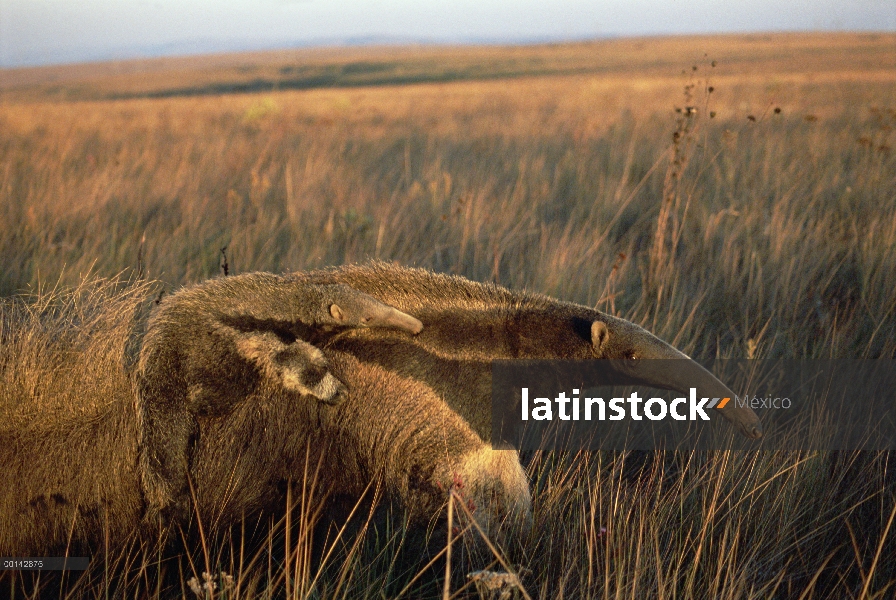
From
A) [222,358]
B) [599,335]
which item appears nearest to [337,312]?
[222,358]

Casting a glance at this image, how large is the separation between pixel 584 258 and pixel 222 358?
399 cm

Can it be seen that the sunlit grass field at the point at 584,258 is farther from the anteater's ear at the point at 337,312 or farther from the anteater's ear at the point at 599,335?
the anteater's ear at the point at 337,312

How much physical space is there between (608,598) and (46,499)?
6.93 feet

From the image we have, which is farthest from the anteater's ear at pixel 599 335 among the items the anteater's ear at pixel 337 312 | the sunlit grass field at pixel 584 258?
the anteater's ear at pixel 337 312

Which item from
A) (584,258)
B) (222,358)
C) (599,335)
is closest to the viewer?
(222,358)

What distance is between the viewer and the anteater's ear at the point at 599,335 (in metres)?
2.90

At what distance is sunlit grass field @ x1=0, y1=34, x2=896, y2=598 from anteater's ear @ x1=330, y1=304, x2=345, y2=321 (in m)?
0.82

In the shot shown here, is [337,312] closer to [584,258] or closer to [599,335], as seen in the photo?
[599,335]

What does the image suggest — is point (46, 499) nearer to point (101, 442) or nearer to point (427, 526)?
point (101, 442)

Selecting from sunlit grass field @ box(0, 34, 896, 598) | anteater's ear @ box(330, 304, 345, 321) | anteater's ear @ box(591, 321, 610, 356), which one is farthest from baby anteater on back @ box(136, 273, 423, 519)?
anteater's ear @ box(591, 321, 610, 356)

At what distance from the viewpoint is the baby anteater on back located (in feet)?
8.87

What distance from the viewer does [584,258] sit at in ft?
20.2

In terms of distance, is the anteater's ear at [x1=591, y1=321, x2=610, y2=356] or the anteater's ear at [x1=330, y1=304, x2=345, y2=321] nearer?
the anteater's ear at [x1=330, y1=304, x2=345, y2=321]

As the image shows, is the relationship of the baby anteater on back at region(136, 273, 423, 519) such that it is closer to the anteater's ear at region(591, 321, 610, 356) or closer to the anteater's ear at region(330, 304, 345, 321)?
the anteater's ear at region(330, 304, 345, 321)
